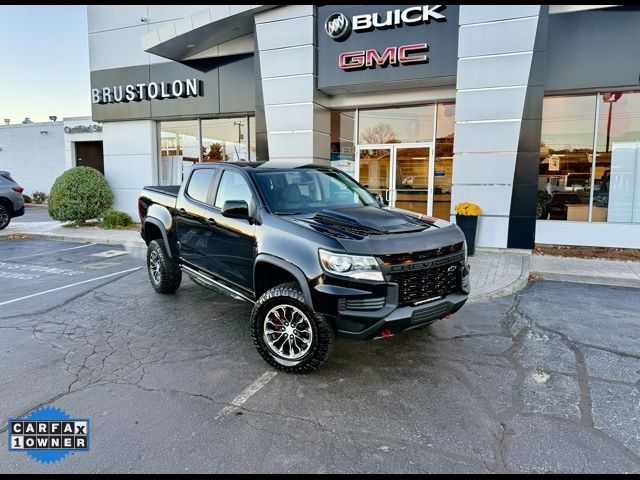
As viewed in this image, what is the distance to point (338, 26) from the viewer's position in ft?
35.7

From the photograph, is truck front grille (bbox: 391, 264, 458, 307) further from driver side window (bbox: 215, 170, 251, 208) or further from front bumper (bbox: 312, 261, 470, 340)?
driver side window (bbox: 215, 170, 251, 208)

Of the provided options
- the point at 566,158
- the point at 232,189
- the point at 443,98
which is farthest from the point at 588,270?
the point at 232,189

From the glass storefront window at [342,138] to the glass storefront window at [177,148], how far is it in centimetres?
517

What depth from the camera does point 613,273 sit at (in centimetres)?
793

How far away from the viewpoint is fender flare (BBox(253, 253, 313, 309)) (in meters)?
3.79

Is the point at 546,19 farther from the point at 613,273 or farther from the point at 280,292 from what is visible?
the point at 280,292

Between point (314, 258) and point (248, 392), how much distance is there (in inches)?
50.7

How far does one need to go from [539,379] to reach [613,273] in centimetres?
519

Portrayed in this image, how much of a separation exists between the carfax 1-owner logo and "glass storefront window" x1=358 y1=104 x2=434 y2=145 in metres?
10.8

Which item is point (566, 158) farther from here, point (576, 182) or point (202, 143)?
point (202, 143)

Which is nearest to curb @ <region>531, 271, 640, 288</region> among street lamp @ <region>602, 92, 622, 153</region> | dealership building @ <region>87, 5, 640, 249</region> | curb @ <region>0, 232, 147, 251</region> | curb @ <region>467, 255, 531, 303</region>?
curb @ <region>467, 255, 531, 303</region>

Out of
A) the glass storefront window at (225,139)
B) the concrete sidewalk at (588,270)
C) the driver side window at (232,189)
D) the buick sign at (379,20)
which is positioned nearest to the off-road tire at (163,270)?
the driver side window at (232,189)

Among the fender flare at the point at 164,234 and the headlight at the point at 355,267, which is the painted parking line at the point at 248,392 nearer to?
the headlight at the point at 355,267

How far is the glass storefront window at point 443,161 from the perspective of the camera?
11773 millimetres
